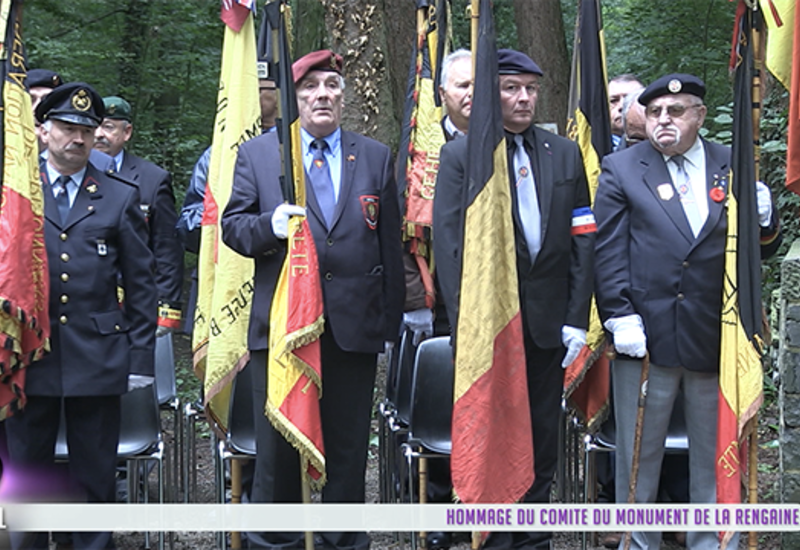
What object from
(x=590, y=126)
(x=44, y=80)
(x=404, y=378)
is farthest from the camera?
(x=590, y=126)

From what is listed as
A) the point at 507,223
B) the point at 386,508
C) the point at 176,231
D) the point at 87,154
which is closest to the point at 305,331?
the point at 507,223

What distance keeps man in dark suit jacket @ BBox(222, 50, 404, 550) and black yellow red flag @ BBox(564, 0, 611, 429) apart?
130 cm

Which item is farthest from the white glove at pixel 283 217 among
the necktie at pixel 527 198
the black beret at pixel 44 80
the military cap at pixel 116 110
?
the military cap at pixel 116 110

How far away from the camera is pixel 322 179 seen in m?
5.12

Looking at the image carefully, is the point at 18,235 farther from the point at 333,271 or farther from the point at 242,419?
the point at 242,419

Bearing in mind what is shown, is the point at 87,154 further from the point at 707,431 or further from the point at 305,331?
the point at 707,431

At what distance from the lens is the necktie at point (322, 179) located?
5.08 m

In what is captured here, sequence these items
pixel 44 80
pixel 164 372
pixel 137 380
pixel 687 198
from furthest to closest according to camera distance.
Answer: pixel 164 372, pixel 44 80, pixel 137 380, pixel 687 198

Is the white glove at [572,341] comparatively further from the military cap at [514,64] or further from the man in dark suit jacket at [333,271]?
the military cap at [514,64]

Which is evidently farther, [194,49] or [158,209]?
[194,49]

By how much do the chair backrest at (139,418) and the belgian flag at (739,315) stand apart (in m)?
2.77

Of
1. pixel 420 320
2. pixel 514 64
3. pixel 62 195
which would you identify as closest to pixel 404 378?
pixel 420 320

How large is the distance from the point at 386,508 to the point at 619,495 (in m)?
1.45

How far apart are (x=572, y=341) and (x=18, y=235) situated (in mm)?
2408
